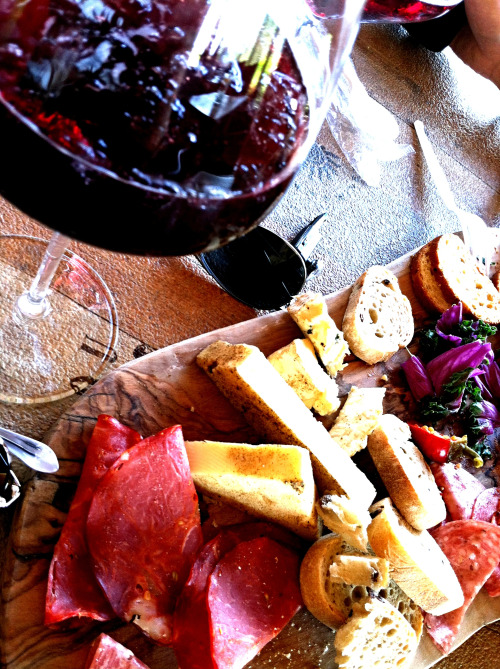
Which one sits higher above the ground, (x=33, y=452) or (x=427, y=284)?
(x=427, y=284)

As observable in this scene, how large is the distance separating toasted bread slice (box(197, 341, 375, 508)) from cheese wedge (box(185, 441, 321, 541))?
0.08m

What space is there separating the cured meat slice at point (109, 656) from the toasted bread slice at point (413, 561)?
1.57ft

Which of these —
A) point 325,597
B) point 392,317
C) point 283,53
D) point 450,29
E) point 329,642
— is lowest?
point 329,642

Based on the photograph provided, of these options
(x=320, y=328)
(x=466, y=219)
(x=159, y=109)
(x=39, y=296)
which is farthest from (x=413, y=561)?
(x=466, y=219)

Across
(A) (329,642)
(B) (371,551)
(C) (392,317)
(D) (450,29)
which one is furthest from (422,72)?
(A) (329,642)

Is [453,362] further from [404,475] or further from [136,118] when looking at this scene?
[136,118]

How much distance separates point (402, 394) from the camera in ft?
5.08

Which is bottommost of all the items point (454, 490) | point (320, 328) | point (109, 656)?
point (109, 656)

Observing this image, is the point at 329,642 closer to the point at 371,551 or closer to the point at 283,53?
the point at 371,551

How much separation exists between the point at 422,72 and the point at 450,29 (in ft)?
0.48

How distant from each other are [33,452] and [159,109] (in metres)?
0.63

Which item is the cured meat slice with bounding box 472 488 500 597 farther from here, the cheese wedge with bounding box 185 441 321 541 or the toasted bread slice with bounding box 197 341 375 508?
the cheese wedge with bounding box 185 441 321 541

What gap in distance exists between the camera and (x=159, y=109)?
2.06ft

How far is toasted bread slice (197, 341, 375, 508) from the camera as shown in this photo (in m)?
1.21
